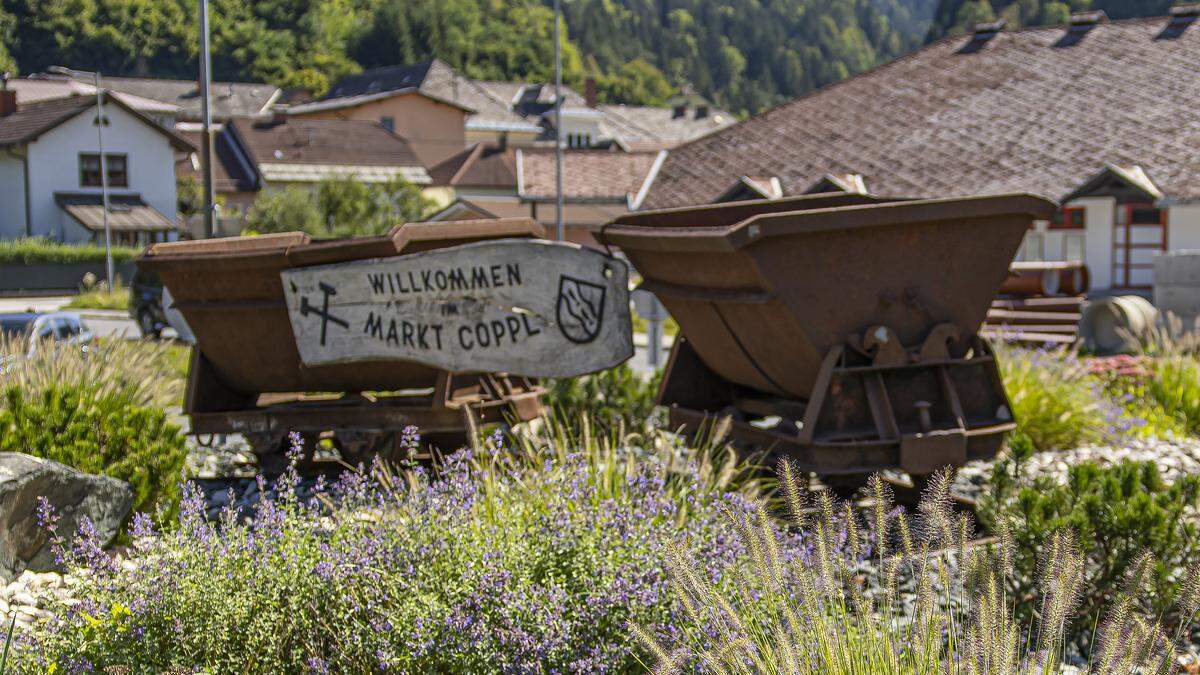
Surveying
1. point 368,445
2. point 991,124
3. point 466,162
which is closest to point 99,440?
point 368,445

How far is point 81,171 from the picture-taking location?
54625 mm

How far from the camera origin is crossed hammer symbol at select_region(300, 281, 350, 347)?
7.73 meters

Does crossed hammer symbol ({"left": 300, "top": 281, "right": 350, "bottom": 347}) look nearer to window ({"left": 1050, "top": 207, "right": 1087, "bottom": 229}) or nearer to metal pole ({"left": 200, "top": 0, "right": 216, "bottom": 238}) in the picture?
metal pole ({"left": 200, "top": 0, "right": 216, "bottom": 238})

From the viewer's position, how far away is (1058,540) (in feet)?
10.6

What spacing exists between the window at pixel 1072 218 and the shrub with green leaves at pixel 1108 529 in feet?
80.3

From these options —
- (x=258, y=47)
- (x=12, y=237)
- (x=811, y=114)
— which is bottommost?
(x=12, y=237)

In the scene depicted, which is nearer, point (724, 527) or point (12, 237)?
point (724, 527)

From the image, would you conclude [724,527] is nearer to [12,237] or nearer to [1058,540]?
[1058,540]

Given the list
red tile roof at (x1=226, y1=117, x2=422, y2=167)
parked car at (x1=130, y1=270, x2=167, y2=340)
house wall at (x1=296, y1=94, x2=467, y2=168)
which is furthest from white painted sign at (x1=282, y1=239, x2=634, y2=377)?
house wall at (x1=296, y1=94, x2=467, y2=168)

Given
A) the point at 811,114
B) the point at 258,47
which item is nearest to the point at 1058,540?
the point at 811,114

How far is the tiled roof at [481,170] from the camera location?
63344 millimetres

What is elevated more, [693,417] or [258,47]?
[258,47]

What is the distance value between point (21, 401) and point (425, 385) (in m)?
2.39

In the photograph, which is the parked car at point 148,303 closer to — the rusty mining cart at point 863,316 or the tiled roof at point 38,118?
the rusty mining cart at point 863,316
